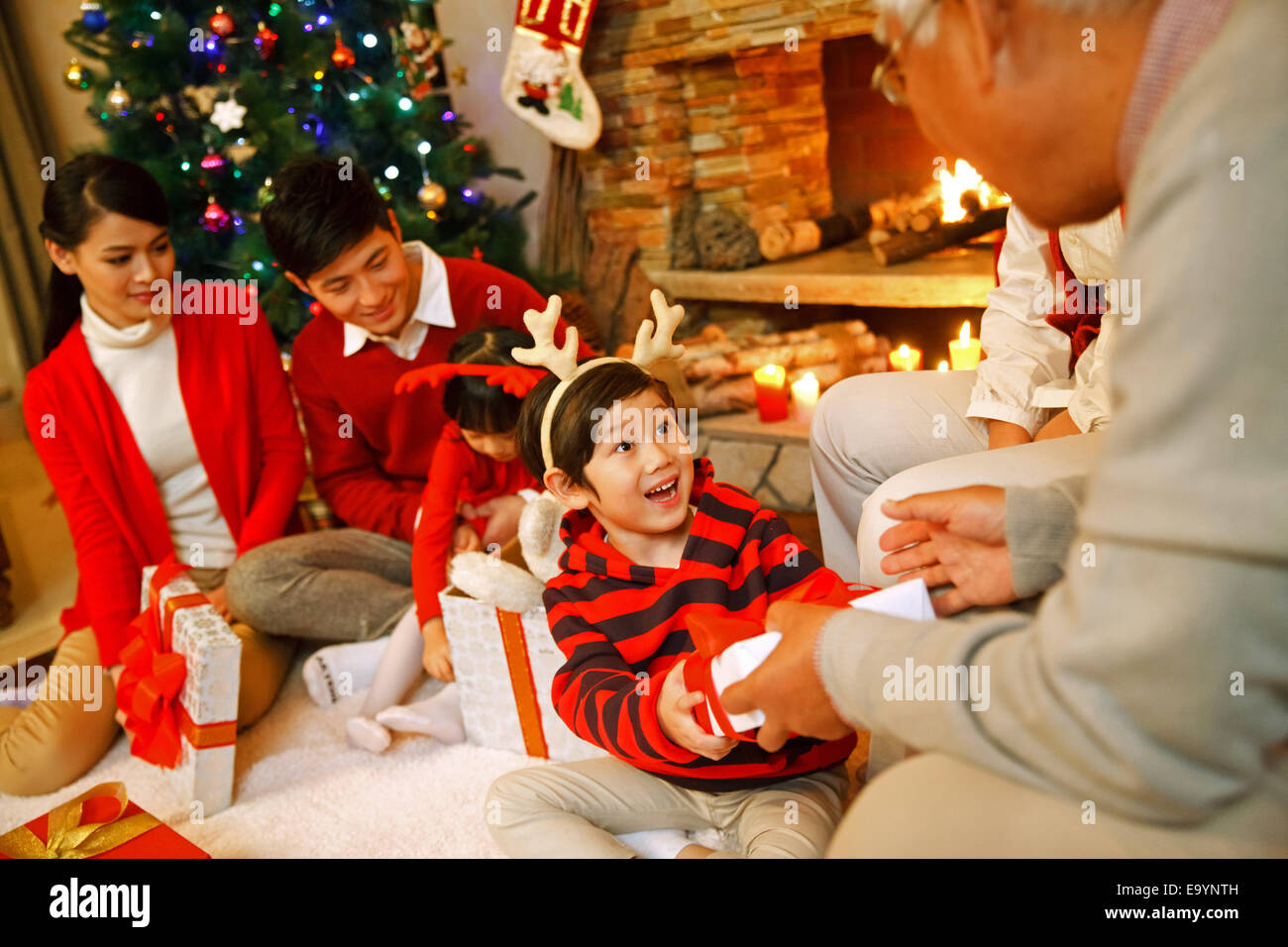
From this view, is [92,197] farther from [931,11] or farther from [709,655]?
[931,11]

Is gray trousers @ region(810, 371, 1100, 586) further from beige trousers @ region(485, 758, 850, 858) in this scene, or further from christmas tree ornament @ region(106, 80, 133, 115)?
christmas tree ornament @ region(106, 80, 133, 115)

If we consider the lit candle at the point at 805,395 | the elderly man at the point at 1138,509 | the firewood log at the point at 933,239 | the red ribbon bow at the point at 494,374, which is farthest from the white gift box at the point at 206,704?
the firewood log at the point at 933,239

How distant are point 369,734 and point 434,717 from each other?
0.37 feet

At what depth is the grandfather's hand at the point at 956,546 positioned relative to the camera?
970mm

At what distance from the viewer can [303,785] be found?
5.40ft

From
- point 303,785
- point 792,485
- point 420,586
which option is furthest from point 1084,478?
point 792,485

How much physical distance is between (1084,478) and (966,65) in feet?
1.37

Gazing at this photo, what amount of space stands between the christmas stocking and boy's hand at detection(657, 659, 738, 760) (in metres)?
2.10

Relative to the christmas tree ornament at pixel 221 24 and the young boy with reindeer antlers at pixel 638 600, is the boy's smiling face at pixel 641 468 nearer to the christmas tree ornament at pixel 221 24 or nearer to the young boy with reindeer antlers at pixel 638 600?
the young boy with reindeer antlers at pixel 638 600

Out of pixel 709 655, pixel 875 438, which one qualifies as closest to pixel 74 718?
pixel 709 655

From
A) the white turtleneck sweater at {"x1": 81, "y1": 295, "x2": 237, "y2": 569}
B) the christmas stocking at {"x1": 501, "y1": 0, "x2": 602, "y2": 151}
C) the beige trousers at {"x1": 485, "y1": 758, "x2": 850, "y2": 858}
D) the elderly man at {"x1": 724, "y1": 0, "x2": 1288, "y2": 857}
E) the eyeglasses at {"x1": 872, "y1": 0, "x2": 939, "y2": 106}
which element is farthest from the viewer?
the christmas stocking at {"x1": 501, "y1": 0, "x2": 602, "y2": 151}

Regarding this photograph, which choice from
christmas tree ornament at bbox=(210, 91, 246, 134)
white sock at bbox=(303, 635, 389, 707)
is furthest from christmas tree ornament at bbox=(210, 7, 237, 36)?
white sock at bbox=(303, 635, 389, 707)

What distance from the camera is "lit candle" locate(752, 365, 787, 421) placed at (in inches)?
100
